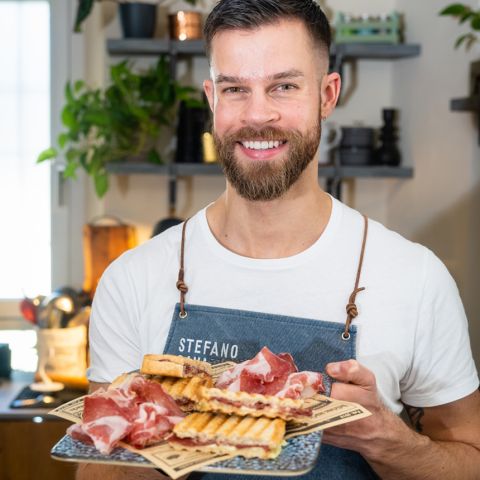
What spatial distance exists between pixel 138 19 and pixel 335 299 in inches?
101

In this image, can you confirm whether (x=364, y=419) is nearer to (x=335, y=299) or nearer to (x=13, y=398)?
(x=335, y=299)

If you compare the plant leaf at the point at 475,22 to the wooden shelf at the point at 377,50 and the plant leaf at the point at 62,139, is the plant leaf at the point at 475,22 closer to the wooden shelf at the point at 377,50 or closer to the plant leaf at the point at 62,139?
the wooden shelf at the point at 377,50

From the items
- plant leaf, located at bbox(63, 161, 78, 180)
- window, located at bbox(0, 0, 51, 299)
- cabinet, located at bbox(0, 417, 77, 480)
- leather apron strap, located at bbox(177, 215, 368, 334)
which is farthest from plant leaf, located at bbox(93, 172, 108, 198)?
leather apron strap, located at bbox(177, 215, 368, 334)

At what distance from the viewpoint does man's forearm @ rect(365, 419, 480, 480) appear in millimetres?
1397

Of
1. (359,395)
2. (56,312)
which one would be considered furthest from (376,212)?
(359,395)

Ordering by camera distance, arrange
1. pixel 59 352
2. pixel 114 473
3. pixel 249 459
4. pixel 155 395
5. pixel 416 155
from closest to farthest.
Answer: pixel 249 459 < pixel 155 395 < pixel 114 473 < pixel 59 352 < pixel 416 155

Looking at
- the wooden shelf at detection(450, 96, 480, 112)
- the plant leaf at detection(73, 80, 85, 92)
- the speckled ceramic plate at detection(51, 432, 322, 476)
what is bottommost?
the speckled ceramic plate at detection(51, 432, 322, 476)

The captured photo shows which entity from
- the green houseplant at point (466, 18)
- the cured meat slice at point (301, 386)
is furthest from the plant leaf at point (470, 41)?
the cured meat slice at point (301, 386)

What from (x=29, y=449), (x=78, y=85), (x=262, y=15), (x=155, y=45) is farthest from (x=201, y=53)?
(x=262, y=15)

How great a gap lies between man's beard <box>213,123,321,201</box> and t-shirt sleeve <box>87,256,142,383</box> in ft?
0.95

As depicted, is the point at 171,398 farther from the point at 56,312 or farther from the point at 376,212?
the point at 376,212

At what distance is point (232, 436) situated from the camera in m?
1.11

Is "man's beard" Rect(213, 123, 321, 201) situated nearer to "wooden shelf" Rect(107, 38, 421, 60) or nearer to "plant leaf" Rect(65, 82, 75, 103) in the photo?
"wooden shelf" Rect(107, 38, 421, 60)

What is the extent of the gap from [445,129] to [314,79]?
1983mm
